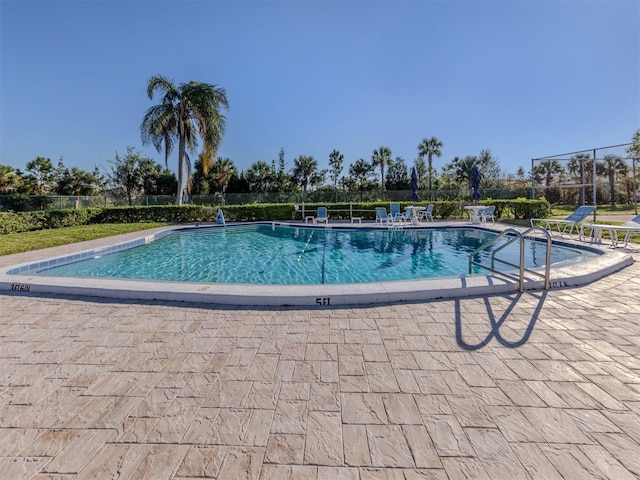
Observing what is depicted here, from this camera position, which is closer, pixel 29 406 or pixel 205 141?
pixel 29 406

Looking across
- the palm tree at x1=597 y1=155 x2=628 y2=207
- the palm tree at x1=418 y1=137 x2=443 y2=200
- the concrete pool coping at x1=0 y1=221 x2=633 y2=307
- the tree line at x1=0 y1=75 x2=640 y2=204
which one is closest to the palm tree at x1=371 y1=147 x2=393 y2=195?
the tree line at x1=0 y1=75 x2=640 y2=204

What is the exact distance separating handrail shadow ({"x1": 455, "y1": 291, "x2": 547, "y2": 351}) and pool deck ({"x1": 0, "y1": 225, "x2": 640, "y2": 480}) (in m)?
0.02

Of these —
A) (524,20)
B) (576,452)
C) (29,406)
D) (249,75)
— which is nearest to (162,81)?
(249,75)

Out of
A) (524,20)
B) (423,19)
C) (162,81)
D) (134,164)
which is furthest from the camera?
(134,164)

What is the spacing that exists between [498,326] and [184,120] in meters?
19.8

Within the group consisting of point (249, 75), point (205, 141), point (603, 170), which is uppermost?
point (249, 75)

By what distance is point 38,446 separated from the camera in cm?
159

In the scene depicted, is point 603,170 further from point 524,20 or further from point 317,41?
point 317,41

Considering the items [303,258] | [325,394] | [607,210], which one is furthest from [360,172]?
[325,394]

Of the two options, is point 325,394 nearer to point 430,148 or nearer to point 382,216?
point 382,216

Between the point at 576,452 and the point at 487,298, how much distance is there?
8.25 ft

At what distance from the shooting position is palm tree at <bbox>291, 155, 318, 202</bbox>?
35.0 m

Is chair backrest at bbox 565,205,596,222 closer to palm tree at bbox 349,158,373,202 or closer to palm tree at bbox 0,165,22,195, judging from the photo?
palm tree at bbox 349,158,373,202

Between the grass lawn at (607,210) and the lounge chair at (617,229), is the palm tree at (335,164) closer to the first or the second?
the grass lawn at (607,210)
